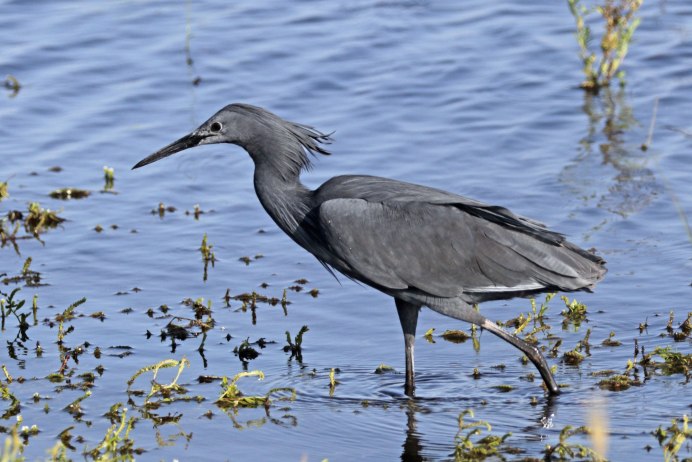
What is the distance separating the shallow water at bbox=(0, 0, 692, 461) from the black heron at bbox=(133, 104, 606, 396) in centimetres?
45

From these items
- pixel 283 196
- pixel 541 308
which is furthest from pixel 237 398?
pixel 541 308

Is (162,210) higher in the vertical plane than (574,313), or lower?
higher

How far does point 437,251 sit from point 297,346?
1.05m

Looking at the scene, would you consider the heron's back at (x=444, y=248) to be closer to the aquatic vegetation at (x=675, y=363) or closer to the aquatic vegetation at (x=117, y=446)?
the aquatic vegetation at (x=675, y=363)

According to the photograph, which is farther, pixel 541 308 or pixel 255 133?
pixel 541 308

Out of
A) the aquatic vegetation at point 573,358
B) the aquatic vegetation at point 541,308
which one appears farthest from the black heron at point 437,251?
the aquatic vegetation at point 541,308

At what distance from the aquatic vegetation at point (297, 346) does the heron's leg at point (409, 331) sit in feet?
1.88

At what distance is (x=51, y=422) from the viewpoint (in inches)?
253

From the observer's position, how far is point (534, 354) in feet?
22.4

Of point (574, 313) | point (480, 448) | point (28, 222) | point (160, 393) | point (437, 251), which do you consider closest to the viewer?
point (480, 448)

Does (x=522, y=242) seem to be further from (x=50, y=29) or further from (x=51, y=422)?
(x=50, y=29)

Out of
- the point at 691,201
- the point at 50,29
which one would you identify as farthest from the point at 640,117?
the point at 50,29

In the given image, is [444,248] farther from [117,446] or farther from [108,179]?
[108,179]

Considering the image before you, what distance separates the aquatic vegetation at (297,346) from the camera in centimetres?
732
